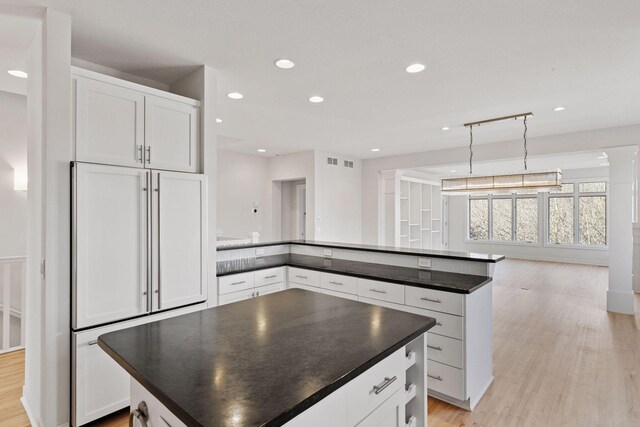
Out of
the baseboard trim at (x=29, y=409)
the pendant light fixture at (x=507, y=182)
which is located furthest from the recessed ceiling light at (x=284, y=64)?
the baseboard trim at (x=29, y=409)

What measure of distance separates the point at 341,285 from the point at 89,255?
2029 mm

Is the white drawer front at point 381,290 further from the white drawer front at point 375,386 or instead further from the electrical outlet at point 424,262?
the white drawer front at point 375,386

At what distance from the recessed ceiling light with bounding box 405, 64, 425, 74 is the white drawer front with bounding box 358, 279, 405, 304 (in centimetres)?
186

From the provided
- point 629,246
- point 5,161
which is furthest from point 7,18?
point 629,246

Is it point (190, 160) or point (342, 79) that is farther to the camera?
point (342, 79)

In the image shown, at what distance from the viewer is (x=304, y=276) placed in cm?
352

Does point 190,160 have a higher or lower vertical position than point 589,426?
higher

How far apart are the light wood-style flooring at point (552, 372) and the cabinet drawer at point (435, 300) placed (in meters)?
0.74

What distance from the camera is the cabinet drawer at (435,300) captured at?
240 centimetres

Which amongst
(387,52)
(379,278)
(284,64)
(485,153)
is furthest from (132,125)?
(485,153)

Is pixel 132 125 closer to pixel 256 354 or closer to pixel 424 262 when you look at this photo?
pixel 256 354

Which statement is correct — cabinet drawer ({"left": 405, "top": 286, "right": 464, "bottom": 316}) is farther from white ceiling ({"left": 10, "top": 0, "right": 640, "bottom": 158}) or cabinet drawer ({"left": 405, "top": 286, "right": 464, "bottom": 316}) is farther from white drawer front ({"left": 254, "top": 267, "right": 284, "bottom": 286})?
white ceiling ({"left": 10, "top": 0, "right": 640, "bottom": 158})

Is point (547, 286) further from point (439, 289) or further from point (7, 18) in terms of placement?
point (7, 18)

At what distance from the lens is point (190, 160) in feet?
9.10
